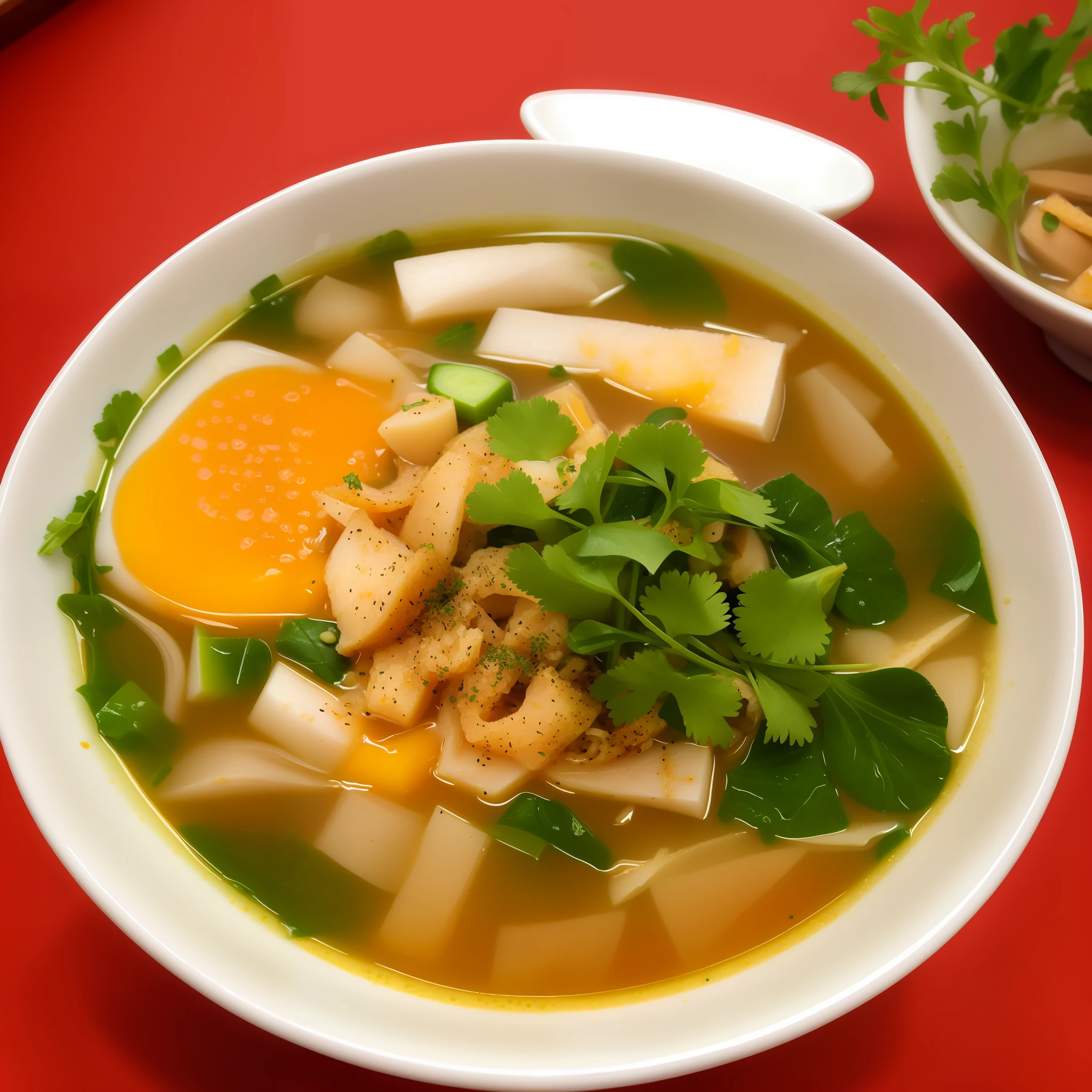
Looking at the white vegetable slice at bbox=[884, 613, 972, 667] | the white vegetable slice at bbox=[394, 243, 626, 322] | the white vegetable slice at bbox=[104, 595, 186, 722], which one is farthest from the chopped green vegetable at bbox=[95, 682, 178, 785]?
the white vegetable slice at bbox=[884, 613, 972, 667]

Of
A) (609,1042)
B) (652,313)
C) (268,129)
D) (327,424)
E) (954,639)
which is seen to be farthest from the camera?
(268,129)

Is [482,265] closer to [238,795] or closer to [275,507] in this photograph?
[275,507]

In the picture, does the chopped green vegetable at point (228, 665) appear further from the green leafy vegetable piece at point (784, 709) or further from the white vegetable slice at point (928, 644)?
the white vegetable slice at point (928, 644)

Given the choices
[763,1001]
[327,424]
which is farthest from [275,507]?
[763,1001]

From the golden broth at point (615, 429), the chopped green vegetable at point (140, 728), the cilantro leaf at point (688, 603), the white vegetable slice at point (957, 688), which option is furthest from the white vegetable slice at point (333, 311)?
the white vegetable slice at point (957, 688)

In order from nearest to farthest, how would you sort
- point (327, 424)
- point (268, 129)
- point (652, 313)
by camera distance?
point (327, 424), point (652, 313), point (268, 129)

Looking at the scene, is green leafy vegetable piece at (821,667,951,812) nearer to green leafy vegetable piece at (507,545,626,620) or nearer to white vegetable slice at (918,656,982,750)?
white vegetable slice at (918,656,982,750)
